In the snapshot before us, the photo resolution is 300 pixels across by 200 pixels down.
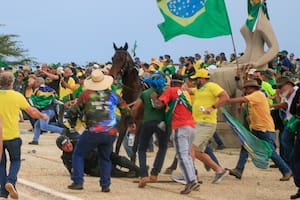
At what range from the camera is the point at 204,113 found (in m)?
12.1

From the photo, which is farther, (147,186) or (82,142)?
(147,186)

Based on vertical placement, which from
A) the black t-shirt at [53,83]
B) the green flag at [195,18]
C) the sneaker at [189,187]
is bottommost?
the sneaker at [189,187]

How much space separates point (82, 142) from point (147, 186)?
141cm

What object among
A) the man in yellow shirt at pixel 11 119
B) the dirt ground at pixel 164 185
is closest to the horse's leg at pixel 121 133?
the dirt ground at pixel 164 185

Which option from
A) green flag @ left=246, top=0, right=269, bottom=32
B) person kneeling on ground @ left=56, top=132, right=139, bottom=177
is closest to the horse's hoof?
person kneeling on ground @ left=56, top=132, right=139, bottom=177

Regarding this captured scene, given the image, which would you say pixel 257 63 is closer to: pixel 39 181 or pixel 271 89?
pixel 271 89

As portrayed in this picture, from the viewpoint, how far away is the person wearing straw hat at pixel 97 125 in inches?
440

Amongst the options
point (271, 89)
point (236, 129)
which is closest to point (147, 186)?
point (236, 129)

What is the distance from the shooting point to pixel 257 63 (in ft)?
61.4

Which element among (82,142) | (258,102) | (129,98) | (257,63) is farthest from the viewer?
(257,63)

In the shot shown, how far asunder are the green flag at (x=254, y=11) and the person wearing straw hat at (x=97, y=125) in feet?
27.4

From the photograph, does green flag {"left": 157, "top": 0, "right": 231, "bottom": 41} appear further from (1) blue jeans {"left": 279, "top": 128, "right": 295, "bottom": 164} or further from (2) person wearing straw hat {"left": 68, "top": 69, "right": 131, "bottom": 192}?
(2) person wearing straw hat {"left": 68, "top": 69, "right": 131, "bottom": 192}

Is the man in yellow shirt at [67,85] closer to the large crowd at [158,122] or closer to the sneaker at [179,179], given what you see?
the large crowd at [158,122]

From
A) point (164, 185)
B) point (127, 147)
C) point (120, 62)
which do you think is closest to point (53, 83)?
point (127, 147)
